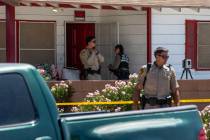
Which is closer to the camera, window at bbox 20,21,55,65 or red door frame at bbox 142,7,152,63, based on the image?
red door frame at bbox 142,7,152,63

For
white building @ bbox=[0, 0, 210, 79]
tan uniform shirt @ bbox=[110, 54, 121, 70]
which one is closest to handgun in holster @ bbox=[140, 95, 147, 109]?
white building @ bbox=[0, 0, 210, 79]

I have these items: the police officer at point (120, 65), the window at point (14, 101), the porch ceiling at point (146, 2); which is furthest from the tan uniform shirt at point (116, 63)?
the window at point (14, 101)

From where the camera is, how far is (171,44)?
18.0 m

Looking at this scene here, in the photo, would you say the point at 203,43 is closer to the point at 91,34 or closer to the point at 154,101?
the point at 91,34

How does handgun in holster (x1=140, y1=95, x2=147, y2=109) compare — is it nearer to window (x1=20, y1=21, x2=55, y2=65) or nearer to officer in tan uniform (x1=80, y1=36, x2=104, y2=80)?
officer in tan uniform (x1=80, y1=36, x2=104, y2=80)

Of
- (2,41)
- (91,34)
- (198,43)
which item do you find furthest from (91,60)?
(198,43)

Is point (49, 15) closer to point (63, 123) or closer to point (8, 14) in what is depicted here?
point (8, 14)

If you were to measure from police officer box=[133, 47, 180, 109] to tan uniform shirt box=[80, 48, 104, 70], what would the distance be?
263 inches

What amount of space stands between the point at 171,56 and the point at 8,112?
1301 centimetres

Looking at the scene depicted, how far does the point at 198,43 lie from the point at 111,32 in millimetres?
2517

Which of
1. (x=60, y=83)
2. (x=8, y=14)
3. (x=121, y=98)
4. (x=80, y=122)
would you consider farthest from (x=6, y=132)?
(x=8, y=14)

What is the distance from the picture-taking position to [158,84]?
33.1 feet

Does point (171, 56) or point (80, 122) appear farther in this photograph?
point (171, 56)

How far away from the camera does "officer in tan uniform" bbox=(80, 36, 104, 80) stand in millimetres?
16797
